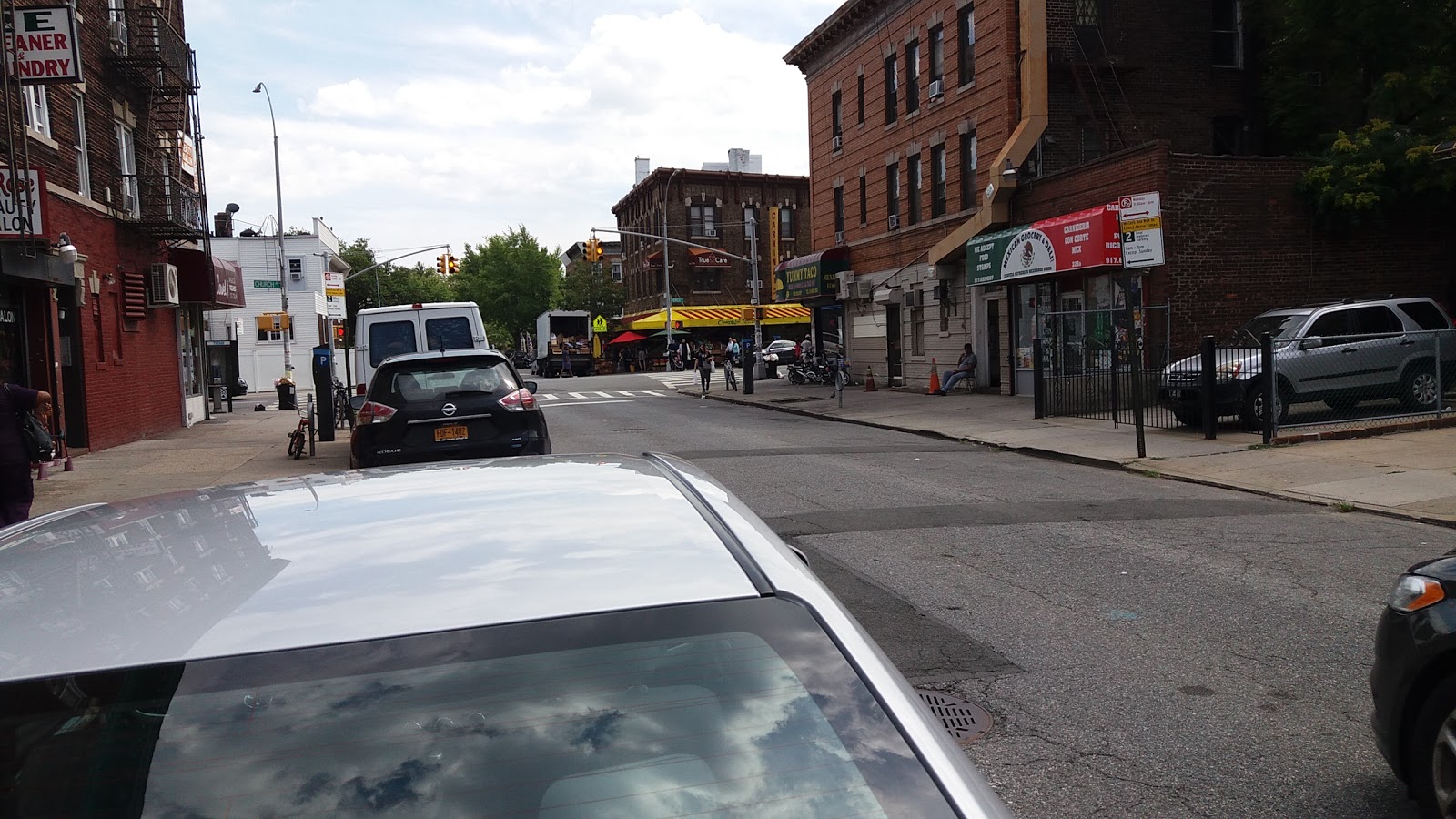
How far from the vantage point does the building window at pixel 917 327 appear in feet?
105

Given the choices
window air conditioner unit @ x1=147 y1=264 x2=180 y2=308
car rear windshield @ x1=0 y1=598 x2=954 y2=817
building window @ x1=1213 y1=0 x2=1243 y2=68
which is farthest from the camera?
building window @ x1=1213 y1=0 x2=1243 y2=68

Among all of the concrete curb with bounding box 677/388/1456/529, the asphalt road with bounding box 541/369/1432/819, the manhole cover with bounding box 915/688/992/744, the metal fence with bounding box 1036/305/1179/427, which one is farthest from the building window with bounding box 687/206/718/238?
the manhole cover with bounding box 915/688/992/744

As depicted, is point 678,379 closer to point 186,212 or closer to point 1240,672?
point 186,212

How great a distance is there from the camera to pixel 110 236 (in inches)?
839

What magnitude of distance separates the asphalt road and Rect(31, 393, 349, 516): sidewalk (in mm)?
7531

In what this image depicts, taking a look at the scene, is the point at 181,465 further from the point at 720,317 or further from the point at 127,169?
the point at 720,317

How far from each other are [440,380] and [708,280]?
195 feet

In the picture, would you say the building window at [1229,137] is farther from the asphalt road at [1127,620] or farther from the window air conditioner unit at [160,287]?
the window air conditioner unit at [160,287]

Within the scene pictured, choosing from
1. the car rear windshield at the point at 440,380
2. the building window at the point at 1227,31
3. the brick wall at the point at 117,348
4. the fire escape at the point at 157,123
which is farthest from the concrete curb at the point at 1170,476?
the fire escape at the point at 157,123

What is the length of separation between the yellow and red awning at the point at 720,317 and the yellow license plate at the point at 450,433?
50982 mm

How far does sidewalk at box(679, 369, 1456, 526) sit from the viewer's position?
11.5 m

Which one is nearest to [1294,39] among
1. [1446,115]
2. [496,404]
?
[1446,115]

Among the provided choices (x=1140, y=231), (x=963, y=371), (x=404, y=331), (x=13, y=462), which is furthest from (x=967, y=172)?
(x=13, y=462)

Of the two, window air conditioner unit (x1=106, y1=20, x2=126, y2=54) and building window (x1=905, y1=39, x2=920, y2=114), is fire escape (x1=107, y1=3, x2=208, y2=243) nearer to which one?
window air conditioner unit (x1=106, y1=20, x2=126, y2=54)
